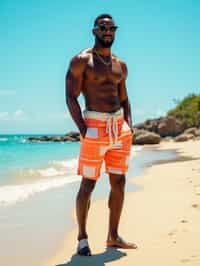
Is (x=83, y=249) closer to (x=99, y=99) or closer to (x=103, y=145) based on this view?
(x=103, y=145)

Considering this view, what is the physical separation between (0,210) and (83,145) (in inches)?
109

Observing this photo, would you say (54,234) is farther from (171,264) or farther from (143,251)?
(171,264)

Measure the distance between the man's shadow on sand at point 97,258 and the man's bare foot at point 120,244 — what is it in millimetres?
77

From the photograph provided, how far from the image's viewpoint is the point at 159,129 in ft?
174

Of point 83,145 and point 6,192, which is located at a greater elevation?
point 83,145

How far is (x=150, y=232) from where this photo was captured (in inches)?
171

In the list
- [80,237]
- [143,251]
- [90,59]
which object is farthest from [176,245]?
[90,59]

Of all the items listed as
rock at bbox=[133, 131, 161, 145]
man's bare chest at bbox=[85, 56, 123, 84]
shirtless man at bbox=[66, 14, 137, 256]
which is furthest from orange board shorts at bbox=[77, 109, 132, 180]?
rock at bbox=[133, 131, 161, 145]

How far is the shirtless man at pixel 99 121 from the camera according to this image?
3756 mm

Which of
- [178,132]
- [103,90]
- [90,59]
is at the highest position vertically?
[90,59]

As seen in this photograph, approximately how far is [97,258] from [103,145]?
3.24ft

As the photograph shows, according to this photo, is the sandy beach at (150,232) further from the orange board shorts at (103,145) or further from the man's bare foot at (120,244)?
the orange board shorts at (103,145)

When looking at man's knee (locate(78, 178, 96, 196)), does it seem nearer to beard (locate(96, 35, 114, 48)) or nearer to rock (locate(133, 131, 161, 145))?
beard (locate(96, 35, 114, 48))

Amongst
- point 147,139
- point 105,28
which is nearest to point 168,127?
point 147,139
